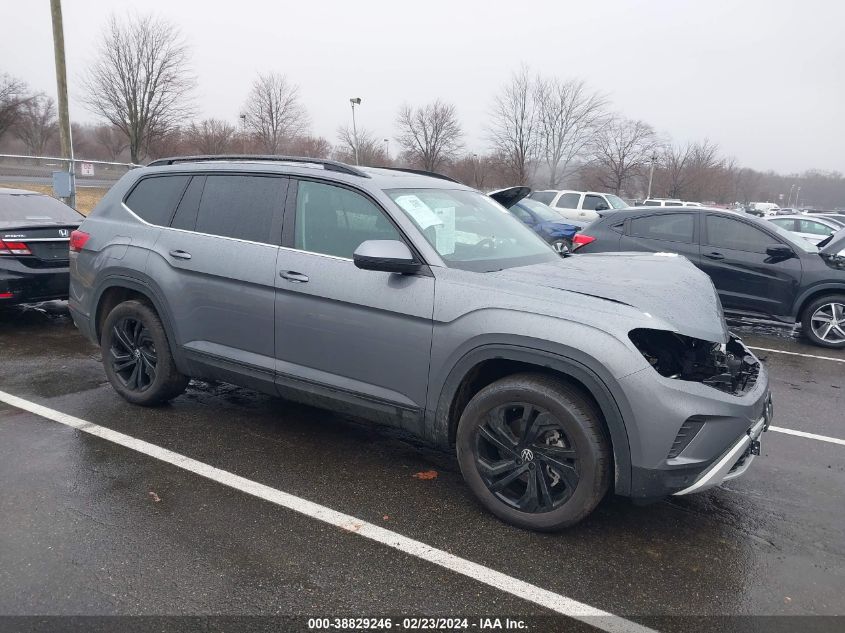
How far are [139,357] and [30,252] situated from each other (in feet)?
10.2

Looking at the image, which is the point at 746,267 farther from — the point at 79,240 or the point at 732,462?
the point at 79,240

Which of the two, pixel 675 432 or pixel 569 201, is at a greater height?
pixel 569 201

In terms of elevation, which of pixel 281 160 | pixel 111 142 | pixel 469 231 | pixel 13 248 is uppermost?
pixel 111 142

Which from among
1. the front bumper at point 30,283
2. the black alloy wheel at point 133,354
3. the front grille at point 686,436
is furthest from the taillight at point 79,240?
the front grille at point 686,436

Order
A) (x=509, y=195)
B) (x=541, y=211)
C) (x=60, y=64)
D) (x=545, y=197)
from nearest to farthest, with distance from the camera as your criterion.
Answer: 1. (x=509, y=195)
2. (x=60, y=64)
3. (x=541, y=211)
4. (x=545, y=197)

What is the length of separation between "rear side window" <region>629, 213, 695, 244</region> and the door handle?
621 cm

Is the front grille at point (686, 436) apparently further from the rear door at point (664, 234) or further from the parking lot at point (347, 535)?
the rear door at point (664, 234)

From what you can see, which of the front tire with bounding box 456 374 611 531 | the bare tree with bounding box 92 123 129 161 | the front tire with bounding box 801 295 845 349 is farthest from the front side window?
the bare tree with bounding box 92 123 129 161

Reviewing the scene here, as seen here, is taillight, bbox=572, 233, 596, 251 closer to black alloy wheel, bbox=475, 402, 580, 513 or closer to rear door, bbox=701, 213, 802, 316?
rear door, bbox=701, 213, 802, 316

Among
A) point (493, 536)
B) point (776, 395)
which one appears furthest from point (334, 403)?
point (776, 395)

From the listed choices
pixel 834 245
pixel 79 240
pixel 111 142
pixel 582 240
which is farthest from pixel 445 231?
pixel 111 142

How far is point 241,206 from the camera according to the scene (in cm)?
410

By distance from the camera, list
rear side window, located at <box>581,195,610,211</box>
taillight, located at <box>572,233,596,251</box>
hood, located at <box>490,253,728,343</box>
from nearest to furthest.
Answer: hood, located at <box>490,253,728,343</box>
taillight, located at <box>572,233,596,251</box>
rear side window, located at <box>581,195,610,211</box>

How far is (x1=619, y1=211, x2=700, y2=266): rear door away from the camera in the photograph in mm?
8258
